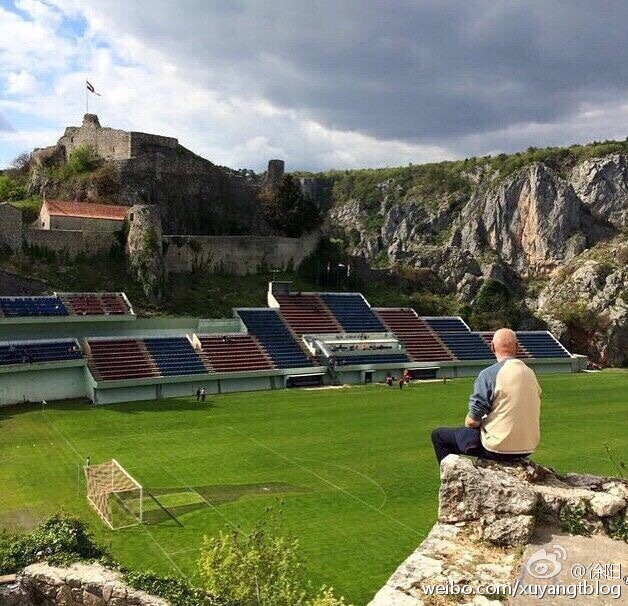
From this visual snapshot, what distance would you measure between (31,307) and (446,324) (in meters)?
30.6

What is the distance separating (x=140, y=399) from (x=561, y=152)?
96918mm

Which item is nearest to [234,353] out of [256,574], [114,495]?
[114,495]

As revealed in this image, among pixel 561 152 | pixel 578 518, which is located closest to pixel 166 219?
pixel 578 518

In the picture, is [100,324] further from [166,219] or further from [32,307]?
[166,219]

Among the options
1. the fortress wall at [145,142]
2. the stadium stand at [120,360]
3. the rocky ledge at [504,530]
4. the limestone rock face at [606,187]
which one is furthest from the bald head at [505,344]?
the limestone rock face at [606,187]

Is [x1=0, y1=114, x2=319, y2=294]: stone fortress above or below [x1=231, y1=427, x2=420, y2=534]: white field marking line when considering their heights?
above

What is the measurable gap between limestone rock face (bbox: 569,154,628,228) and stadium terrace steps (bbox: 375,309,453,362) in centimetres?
6050

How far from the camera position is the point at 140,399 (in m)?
32.1

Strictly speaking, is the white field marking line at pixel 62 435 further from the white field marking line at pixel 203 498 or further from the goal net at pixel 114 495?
the goal net at pixel 114 495

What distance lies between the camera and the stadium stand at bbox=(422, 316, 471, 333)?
48.8 m

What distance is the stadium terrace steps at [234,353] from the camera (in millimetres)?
36094

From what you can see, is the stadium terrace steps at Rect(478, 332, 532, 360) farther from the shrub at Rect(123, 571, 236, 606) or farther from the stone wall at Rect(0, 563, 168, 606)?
the stone wall at Rect(0, 563, 168, 606)

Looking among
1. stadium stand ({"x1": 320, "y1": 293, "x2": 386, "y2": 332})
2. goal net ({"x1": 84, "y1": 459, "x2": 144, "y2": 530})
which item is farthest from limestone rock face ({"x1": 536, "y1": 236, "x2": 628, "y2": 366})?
goal net ({"x1": 84, "y1": 459, "x2": 144, "y2": 530})

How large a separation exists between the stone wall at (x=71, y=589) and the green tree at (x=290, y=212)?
44.4 m
